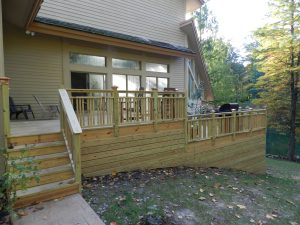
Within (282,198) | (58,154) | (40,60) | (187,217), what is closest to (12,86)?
(40,60)

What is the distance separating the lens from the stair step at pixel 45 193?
3.30 m

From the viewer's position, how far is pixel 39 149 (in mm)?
4199

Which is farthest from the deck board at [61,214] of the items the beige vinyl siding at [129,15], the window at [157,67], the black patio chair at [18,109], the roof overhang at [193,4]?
the roof overhang at [193,4]

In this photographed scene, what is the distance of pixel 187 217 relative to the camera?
381cm

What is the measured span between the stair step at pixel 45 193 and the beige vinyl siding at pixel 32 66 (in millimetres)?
4794

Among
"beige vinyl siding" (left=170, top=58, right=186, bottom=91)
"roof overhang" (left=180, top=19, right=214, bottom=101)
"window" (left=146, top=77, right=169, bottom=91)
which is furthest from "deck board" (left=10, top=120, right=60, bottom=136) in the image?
"roof overhang" (left=180, top=19, right=214, bottom=101)

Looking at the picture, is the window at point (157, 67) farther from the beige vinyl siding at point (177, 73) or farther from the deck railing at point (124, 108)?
the deck railing at point (124, 108)

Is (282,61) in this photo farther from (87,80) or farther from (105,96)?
(105,96)

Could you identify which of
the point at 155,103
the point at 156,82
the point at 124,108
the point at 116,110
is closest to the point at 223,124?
the point at 155,103

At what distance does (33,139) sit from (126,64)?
6.07 meters

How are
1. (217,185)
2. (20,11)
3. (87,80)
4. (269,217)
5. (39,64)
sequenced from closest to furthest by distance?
(269,217)
(217,185)
(20,11)
(39,64)
(87,80)

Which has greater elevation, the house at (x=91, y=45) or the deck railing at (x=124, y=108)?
the house at (x=91, y=45)

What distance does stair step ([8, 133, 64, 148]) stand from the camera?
4.08 m

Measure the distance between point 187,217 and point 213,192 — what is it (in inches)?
62.2
